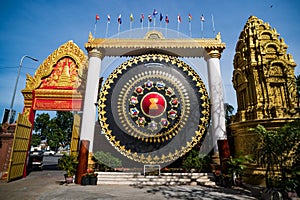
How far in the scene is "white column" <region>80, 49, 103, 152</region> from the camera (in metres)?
8.74

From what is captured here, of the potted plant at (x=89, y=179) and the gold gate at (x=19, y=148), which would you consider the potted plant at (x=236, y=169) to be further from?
the gold gate at (x=19, y=148)

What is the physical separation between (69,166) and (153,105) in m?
4.31

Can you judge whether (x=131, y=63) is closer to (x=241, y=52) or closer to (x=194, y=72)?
(x=194, y=72)

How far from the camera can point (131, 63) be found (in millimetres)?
9086

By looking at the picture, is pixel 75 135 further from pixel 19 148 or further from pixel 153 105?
pixel 153 105

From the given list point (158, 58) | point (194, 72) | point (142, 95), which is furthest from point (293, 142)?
point (158, 58)

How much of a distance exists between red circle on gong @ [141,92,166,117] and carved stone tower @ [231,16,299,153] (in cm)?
345

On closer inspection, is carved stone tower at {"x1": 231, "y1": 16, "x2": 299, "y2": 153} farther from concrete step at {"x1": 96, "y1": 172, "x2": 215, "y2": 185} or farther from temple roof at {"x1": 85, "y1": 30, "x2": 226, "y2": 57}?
concrete step at {"x1": 96, "y1": 172, "x2": 215, "y2": 185}

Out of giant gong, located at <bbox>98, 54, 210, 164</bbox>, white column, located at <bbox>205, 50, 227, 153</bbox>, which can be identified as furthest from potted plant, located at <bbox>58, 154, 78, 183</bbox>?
white column, located at <bbox>205, 50, 227, 153</bbox>

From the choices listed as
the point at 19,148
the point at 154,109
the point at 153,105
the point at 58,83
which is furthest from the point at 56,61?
the point at 154,109

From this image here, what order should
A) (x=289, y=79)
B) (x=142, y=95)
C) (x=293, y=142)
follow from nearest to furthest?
(x=293, y=142), (x=289, y=79), (x=142, y=95)

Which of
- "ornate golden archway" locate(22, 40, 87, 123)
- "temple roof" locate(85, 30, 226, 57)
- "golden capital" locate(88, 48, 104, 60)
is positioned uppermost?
"temple roof" locate(85, 30, 226, 57)

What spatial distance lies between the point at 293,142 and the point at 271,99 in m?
2.96

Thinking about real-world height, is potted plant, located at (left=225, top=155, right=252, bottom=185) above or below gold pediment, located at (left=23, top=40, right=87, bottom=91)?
below
